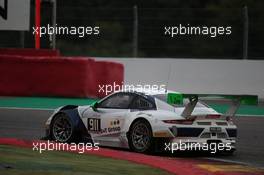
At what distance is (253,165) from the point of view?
12125 mm

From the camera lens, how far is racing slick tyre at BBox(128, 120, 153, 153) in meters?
12.9

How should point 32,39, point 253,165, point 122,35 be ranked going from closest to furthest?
point 253,165
point 122,35
point 32,39

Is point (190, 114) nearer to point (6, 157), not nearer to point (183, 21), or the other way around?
point (6, 157)

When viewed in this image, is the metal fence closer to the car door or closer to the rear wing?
the car door

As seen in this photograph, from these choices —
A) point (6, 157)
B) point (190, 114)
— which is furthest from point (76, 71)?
point (6, 157)

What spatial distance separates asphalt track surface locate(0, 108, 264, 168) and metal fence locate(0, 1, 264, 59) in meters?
5.97

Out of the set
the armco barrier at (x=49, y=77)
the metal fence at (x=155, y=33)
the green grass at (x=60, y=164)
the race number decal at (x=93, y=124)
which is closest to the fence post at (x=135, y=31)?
the metal fence at (x=155, y=33)

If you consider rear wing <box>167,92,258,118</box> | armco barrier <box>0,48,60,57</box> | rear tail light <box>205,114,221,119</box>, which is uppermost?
armco barrier <box>0,48,60,57</box>

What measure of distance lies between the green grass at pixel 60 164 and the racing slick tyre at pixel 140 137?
138cm

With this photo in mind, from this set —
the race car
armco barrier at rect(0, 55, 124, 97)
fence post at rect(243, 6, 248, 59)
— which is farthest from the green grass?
fence post at rect(243, 6, 248, 59)

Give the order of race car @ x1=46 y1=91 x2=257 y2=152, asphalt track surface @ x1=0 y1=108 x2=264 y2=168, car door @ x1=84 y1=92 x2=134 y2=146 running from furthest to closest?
car door @ x1=84 y1=92 x2=134 y2=146 < asphalt track surface @ x1=0 y1=108 x2=264 y2=168 < race car @ x1=46 y1=91 x2=257 y2=152

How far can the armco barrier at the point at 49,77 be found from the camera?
23.1 metres

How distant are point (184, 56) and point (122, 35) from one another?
234 centimetres

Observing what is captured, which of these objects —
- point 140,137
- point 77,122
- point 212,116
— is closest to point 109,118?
point 77,122
